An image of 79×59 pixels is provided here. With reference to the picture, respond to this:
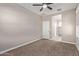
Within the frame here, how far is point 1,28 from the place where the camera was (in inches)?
122

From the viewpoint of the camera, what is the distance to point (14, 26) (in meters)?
3.79

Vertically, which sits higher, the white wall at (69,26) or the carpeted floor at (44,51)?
the white wall at (69,26)

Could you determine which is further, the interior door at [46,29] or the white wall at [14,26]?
the interior door at [46,29]

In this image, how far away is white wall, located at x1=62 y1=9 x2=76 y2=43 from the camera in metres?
5.05

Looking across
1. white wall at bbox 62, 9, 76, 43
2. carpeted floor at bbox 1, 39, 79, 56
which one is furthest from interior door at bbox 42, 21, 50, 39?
carpeted floor at bbox 1, 39, 79, 56

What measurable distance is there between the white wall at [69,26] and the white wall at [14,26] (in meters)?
2.44

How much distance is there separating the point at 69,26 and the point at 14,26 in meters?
3.55

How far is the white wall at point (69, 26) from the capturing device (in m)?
5.05

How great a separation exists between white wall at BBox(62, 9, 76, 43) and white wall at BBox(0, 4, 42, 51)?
2440 mm

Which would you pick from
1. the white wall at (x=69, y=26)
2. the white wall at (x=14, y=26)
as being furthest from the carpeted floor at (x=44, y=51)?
the white wall at (x=69, y=26)

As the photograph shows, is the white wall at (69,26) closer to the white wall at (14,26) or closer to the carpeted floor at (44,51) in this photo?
the carpeted floor at (44,51)

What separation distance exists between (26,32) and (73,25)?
3.04 meters

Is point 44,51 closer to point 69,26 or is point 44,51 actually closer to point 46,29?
point 69,26

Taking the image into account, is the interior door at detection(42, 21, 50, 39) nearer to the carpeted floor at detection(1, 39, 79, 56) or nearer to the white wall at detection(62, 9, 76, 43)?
the white wall at detection(62, 9, 76, 43)
